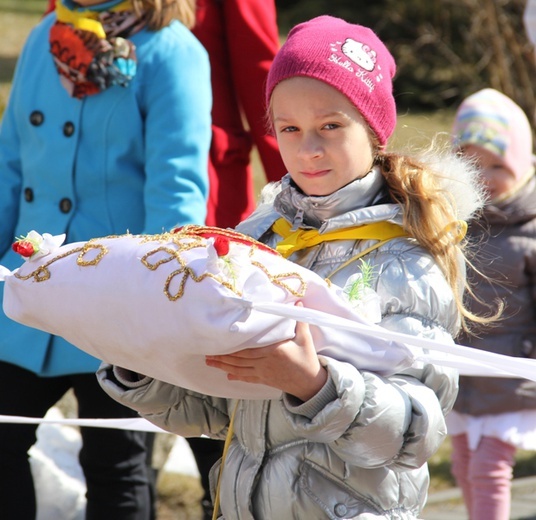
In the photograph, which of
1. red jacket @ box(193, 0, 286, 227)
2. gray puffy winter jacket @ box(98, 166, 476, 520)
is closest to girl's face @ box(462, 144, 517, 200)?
red jacket @ box(193, 0, 286, 227)

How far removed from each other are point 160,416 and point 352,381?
66 centimetres

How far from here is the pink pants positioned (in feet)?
15.0

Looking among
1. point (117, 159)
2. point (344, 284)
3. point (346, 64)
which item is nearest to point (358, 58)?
point (346, 64)

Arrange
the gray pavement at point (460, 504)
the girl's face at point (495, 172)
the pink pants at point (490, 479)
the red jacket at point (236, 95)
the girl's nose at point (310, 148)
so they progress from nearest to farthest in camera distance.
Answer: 1. the girl's nose at point (310, 148)
2. the red jacket at point (236, 95)
3. the pink pants at point (490, 479)
4. the girl's face at point (495, 172)
5. the gray pavement at point (460, 504)

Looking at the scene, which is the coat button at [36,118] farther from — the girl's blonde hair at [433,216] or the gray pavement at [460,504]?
the gray pavement at [460,504]

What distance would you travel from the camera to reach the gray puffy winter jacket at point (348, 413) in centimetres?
230

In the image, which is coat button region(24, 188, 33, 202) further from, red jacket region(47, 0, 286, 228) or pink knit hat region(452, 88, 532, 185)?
pink knit hat region(452, 88, 532, 185)

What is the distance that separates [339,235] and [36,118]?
149cm

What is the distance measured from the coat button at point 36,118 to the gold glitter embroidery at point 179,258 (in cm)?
135

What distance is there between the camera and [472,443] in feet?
15.4

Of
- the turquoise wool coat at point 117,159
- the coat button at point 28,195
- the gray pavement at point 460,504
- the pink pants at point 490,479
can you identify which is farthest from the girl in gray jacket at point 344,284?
the gray pavement at point 460,504

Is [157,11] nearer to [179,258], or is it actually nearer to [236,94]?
[236,94]

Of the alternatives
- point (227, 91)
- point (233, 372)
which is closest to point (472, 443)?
point (227, 91)

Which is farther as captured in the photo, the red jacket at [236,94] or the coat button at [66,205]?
the red jacket at [236,94]
